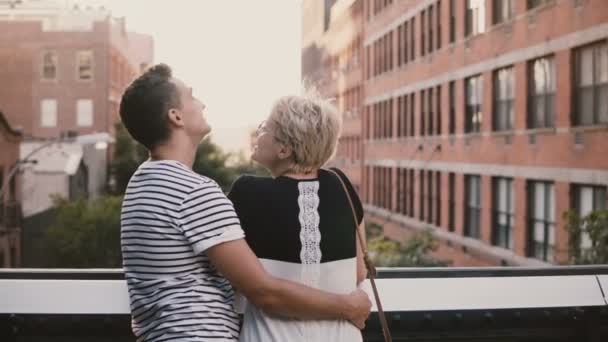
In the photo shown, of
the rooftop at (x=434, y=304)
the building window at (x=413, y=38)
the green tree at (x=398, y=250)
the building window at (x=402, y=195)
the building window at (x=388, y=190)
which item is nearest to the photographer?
the rooftop at (x=434, y=304)

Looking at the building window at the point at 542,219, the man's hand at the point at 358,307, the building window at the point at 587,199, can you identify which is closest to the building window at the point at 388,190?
the building window at the point at 542,219

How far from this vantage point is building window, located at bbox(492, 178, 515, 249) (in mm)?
12097

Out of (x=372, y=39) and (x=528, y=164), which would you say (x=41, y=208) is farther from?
(x=528, y=164)

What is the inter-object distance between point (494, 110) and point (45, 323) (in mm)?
11656

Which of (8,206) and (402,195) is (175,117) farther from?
(8,206)

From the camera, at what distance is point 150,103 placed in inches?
58.2

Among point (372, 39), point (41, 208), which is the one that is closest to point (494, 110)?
point (372, 39)

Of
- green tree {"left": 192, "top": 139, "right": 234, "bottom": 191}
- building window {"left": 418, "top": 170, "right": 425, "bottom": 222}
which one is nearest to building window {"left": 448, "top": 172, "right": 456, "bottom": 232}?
building window {"left": 418, "top": 170, "right": 425, "bottom": 222}

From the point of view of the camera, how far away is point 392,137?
53.7 ft

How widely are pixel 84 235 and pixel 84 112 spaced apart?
463 centimetres

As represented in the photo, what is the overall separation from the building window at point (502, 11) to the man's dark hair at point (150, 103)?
11.5m

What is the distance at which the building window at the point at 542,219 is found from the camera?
1101 centimetres

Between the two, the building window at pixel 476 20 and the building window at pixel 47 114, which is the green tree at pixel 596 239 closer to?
the building window at pixel 476 20

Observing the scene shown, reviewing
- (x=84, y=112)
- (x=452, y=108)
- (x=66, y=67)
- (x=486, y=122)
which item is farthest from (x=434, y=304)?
(x=84, y=112)
